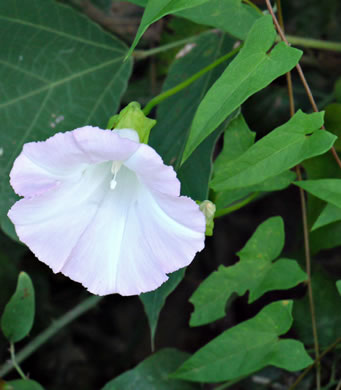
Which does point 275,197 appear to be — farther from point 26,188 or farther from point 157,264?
point 26,188

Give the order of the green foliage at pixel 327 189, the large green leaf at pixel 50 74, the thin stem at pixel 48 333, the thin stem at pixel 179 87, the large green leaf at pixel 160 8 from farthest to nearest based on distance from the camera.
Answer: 1. the thin stem at pixel 48 333
2. the large green leaf at pixel 50 74
3. the thin stem at pixel 179 87
4. the green foliage at pixel 327 189
5. the large green leaf at pixel 160 8

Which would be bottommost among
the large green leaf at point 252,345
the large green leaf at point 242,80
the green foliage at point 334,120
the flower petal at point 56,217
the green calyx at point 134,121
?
the large green leaf at point 252,345

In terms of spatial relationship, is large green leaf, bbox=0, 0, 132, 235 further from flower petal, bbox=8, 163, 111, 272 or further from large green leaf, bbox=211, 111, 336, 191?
large green leaf, bbox=211, 111, 336, 191

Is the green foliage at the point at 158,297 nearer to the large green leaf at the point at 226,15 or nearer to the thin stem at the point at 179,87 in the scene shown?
the thin stem at the point at 179,87

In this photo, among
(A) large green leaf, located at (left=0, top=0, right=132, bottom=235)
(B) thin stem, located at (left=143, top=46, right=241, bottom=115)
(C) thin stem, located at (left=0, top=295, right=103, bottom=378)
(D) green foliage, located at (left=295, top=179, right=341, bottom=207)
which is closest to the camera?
(D) green foliage, located at (left=295, top=179, right=341, bottom=207)

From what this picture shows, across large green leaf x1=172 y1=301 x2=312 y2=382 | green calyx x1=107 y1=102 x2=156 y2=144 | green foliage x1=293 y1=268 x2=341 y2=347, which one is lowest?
green foliage x1=293 y1=268 x2=341 y2=347

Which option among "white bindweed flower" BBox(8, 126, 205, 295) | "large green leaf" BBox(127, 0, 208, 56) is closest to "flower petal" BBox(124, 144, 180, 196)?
"white bindweed flower" BBox(8, 126, 205, 295)

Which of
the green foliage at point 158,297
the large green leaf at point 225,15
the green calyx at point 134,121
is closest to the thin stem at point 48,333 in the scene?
the green foliage at point 158,297
